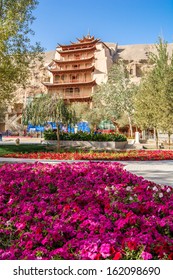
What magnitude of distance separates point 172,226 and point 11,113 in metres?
66.7

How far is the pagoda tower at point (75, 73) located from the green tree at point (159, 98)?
34.4 meters

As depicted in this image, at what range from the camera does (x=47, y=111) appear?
800 inches

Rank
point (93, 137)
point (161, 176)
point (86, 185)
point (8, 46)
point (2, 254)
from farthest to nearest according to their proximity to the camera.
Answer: point (93, 137)
point (8, 46)
point (161, 176)
point (86, 185)
point (2, 254)

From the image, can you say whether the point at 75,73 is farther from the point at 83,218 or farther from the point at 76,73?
the point at 83,218

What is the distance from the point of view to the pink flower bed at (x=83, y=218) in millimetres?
3014

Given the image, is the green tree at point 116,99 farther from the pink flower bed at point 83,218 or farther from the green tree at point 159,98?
the pink flower bed at point 83,218

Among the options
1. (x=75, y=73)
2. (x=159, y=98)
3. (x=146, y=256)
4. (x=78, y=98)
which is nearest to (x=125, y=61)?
(x=75, y=73)

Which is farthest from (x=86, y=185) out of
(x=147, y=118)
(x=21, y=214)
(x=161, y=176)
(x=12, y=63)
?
(x=147, y=118)

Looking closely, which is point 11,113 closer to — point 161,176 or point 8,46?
point 8,46

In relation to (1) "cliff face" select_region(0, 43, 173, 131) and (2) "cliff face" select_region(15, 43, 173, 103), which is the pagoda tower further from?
(2) "cliff face" select_region(15, 43, 173, 103)

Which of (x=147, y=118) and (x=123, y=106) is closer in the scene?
(x=147, y=118)

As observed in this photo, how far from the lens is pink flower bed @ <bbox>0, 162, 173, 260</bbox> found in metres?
3.01

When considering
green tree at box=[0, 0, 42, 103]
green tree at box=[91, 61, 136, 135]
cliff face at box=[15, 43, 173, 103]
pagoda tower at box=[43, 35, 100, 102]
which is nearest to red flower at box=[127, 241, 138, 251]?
green tree at box=[0, 0, 42, 103]

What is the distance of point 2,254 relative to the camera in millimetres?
2961
